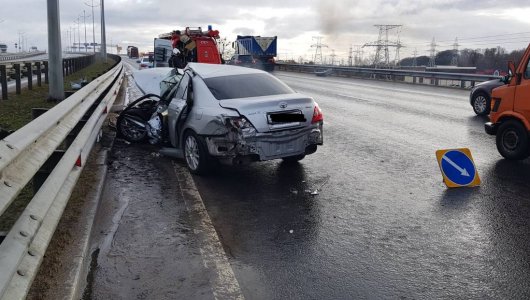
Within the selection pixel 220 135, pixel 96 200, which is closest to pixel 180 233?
pixel 96 200

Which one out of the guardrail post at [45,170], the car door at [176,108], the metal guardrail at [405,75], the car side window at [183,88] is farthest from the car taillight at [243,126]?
the metal guardrail at [405,75]

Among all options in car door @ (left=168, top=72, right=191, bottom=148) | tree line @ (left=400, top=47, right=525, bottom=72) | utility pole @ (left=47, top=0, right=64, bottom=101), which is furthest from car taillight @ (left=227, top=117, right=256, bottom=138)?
tree line @ (left=400, top=47, right=525, bottom=72)

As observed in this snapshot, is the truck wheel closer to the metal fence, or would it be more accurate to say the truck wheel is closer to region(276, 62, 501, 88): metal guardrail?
the metal fence

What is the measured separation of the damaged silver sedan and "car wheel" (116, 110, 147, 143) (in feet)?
5.64

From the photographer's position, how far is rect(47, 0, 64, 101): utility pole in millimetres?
11703

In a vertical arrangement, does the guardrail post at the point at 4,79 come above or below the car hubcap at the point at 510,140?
above

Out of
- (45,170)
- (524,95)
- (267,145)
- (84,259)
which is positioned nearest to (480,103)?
(524,95)

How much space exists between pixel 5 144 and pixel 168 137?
210 inches

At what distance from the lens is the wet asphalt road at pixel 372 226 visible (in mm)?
3750

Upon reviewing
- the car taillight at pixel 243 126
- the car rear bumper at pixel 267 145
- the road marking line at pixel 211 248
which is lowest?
the road marking line at pixel 211 248

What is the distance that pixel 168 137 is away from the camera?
8.29 metres

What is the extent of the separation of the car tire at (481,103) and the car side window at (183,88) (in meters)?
9.33

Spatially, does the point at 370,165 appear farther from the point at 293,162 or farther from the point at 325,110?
the point at 325,110

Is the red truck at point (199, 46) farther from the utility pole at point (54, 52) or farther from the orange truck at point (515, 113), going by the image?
the orange truck at point (515, 113)
